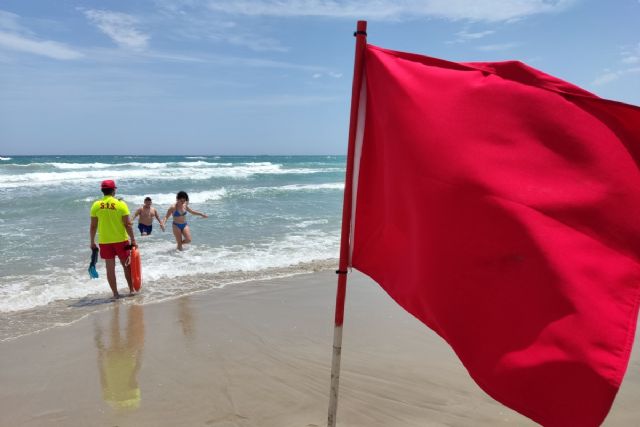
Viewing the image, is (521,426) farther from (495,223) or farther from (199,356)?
(199,356)

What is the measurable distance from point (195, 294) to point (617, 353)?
6.67 meters

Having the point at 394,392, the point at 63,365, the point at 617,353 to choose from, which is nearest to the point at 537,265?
the point at 617,353

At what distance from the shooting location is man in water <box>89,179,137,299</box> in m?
7.47

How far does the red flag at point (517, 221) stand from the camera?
191 cm

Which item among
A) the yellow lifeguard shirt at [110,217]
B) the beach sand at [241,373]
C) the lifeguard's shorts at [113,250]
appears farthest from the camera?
the lifeguard's shorts at [113,250]

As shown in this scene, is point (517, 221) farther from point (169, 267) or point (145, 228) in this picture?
point (145, 228)

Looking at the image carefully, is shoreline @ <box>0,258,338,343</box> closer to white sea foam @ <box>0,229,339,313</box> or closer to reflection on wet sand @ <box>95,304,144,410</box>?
white sea foam @ <box>0,229,339,313</box>

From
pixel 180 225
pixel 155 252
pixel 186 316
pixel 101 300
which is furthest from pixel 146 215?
pixel 186 316

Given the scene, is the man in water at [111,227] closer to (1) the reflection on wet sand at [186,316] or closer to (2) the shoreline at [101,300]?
(2) the shoreline at [101,300]

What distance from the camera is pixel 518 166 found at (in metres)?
2.19

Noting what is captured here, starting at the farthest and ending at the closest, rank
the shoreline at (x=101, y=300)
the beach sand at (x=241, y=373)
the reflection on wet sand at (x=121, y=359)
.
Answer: the shoreline at (x=101, y=300) < the reflection on wet sand at (x=121, y=359) < the beach sand at (x=241, y=373)

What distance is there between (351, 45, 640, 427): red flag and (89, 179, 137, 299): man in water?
586 centimetres

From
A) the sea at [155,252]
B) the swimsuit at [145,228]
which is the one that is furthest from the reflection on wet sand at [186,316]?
the swimsuit at [145,228]

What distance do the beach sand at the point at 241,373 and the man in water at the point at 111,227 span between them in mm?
911
